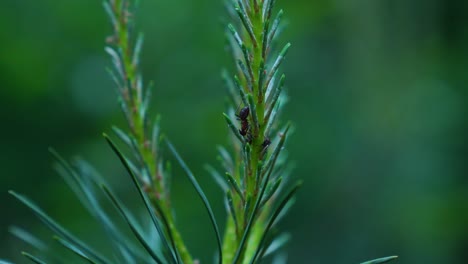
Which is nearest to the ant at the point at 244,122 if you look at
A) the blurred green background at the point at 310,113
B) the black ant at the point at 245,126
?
the black ant at the point at 245,126

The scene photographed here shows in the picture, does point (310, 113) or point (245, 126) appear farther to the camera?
point (310, 113)

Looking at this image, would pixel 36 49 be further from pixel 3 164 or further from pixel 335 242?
pixel 335 242

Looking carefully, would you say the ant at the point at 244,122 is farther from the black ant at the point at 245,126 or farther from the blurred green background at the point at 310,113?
the blurred green background at the point at 310,113

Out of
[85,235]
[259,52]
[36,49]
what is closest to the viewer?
[259,52]

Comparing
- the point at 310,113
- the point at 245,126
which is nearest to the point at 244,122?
the point at 245,126

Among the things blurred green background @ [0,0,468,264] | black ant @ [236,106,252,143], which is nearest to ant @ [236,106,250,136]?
black ant @ [236,106,252,143]

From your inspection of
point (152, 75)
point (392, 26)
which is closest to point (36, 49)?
point (152, 75)

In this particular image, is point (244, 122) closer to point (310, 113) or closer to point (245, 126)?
point (245, 126)

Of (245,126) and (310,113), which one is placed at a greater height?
(310,113)

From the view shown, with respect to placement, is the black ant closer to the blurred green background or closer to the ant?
the ant
